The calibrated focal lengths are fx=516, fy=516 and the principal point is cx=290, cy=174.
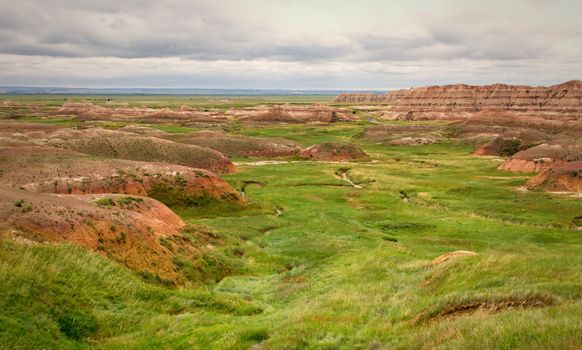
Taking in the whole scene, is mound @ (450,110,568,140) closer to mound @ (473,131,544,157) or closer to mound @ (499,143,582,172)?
mound @ (473,131,544,157)

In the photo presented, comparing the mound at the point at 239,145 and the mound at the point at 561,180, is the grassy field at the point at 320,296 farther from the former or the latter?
the mound at the point at 239,145

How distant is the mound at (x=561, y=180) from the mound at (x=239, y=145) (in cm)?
5799

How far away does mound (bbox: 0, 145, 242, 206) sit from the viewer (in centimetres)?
5443

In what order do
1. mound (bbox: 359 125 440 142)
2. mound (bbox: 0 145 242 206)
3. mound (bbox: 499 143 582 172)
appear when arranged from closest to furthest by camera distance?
mound (bbox: 0 145 242 206) → mound (bbox: 499 143 582 172) → mound (bbox: 359 125 440 142)

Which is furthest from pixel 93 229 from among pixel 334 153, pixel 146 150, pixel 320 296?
pixel 334 153

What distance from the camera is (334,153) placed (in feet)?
371

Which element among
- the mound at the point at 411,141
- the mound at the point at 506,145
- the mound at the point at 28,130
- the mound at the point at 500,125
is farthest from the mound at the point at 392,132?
the mound at the point at 28,130

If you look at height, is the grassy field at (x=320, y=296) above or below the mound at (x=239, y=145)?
above

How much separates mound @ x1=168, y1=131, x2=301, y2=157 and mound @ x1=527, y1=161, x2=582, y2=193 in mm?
57989

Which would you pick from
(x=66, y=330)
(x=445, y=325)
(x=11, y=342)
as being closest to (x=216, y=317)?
(x=66, y=330)

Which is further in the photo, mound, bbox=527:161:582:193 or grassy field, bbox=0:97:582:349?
mound, bbox=527:161:582:193

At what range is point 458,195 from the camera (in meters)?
70.9

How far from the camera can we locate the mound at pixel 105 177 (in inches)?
2143

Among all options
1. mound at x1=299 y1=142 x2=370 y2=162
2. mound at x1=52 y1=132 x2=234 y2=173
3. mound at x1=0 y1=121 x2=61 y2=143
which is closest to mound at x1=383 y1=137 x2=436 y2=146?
mound at x1=299 y1=142 x2=370 y2=162
